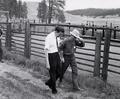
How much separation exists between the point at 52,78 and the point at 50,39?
1053mm

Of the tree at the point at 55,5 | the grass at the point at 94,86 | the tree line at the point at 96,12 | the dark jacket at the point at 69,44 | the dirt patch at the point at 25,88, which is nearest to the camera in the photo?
the dirt patch at the point at 25,88

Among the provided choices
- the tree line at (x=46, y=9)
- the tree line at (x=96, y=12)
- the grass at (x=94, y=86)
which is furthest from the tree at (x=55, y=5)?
the grass at (x=94, y=86)

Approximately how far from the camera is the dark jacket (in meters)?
7.36

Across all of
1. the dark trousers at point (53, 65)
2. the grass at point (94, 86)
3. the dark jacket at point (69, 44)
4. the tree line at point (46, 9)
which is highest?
the tree line at point (46, 9)

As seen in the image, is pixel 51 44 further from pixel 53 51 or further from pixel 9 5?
pixel 9 5

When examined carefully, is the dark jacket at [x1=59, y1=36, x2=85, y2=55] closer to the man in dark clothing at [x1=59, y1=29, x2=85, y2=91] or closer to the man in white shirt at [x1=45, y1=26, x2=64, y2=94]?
the man in dark clothing at [x1=59, y1=29, x2=85, y2=91]

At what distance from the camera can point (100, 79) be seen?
8.60m

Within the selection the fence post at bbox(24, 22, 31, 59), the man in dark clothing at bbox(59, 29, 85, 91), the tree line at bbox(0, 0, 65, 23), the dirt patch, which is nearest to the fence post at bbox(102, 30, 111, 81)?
the man in dark clothing at bbox(59, 29, 85, 91)

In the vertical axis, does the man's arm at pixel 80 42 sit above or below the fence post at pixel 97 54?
above

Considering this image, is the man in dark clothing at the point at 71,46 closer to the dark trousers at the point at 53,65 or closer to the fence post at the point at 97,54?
the dark trousers at the point at 53,65

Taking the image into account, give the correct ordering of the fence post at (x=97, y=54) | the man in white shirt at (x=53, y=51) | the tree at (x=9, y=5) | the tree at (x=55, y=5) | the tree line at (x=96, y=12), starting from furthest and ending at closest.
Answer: the tree line at (x=96, y=12)
the tree at (x=9, y=5)
the tree at (x=55, y=5)
the fence post at (x=97, y=54)
the man in white shirt at (x=53, y=51)

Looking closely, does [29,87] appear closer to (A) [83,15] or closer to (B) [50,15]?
(B) [50,15]

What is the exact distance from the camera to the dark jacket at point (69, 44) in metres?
7.36

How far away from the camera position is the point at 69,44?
24.3 ft
